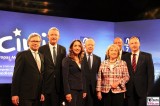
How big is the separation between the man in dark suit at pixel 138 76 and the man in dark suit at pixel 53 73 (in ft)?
3.56

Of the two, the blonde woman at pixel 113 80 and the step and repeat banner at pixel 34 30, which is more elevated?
the step and repeat banner at pixel 34 30

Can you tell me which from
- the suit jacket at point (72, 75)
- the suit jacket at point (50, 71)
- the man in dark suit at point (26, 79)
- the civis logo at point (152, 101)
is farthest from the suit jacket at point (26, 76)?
the civis logo at point (152, 101)

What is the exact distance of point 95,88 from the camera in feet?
16.9

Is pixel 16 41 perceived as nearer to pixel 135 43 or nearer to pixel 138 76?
pixel 135 43

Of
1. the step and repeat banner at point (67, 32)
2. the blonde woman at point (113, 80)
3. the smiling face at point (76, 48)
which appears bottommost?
the blonde woman at point (113, 80)

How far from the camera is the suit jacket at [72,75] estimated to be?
4.53 m

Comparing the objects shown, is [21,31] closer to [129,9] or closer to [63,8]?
[63,8]

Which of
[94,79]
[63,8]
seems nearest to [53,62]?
[94,79]

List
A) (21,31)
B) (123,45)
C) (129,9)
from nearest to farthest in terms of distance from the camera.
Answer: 1. (21,31)
2. (123,45)
3. (129,9)

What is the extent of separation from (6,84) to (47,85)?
0.86 m

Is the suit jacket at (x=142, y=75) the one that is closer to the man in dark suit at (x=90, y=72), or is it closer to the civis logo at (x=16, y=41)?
the man in dark suit at (x=90, y=72)

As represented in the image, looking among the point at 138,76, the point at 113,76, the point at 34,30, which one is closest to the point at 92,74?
the point at 113,76

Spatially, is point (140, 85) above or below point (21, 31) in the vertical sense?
below

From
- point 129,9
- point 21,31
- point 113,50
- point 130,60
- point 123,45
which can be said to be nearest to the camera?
point 113,50
